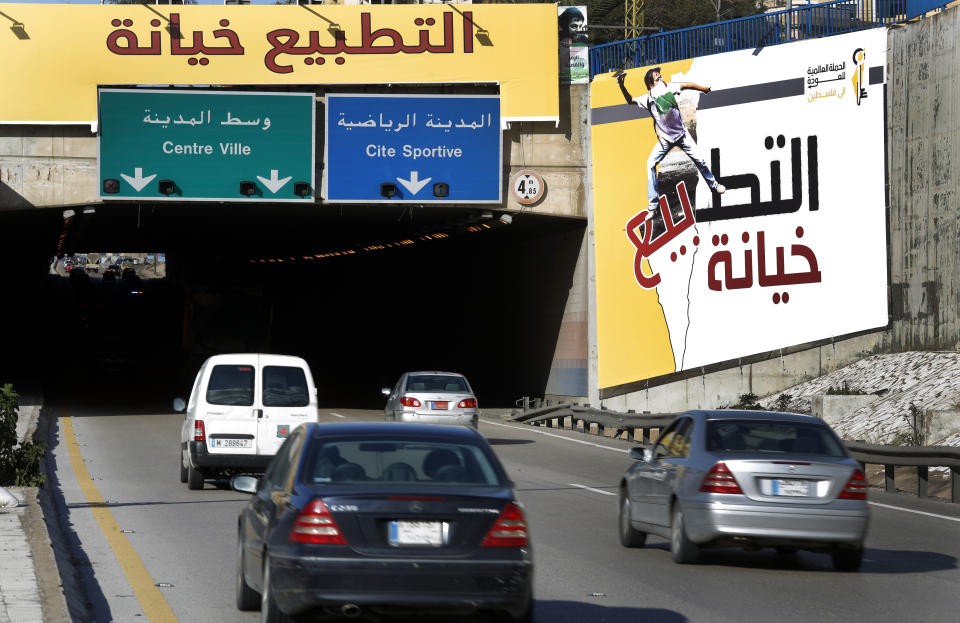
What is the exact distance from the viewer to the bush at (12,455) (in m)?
16.0

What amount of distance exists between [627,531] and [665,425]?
52.4 ft

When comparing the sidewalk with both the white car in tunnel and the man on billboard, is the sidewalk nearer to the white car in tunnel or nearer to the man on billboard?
the white car in tunnel

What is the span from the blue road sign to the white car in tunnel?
10369 mm

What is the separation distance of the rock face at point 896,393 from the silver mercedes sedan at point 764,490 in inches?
442

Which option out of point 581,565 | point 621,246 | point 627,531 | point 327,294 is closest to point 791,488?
point 581,565

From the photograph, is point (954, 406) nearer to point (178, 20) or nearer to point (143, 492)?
point (143, 492)

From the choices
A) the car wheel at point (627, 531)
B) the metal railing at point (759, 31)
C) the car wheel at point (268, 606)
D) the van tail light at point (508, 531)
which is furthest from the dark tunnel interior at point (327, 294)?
the van tail light at point (508, 531)

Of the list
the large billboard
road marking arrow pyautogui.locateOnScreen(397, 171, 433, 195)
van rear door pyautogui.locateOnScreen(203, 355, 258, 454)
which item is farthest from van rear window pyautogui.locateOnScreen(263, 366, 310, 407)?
road marking arrow pyautogui.locateOnScreen(397, 171, 433, 195)

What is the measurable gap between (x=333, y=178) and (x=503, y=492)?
30891 mm

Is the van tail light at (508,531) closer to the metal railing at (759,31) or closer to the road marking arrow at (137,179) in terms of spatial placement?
the metal railing at (759,31)

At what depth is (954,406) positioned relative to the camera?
24453 millimetres

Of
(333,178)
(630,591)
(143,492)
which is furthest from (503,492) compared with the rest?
(333,178)

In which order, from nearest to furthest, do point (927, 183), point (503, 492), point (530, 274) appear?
point (503, 492) < point (927, 183) < point (530, 274)

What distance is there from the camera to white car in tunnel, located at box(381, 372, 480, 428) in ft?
92.8
